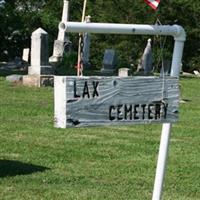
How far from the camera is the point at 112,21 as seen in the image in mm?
41500

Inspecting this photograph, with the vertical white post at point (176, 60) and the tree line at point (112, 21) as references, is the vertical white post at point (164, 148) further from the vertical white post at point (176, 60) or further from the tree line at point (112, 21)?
the tree line at point (112, 21)

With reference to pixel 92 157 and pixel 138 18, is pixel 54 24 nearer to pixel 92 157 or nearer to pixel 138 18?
pixel 138 18

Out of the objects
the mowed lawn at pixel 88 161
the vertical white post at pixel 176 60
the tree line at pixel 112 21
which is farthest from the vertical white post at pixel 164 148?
the tree line at pixel 112 21

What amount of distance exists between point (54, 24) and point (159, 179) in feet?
133

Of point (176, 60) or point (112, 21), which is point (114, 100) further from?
point (112, 21)

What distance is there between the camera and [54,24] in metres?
44.6

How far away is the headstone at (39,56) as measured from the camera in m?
A: 19.0

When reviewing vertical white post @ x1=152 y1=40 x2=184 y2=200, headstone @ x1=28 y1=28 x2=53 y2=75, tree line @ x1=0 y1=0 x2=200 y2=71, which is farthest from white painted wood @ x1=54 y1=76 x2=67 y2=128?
tree line @ x1=0 y1=0 x2=200 y2=71

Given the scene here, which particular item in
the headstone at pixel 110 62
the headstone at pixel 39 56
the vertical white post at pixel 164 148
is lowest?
the headstone at pixel 110 62

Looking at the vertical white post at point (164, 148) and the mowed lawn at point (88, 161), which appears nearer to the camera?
the vertical white post at point (164, 148)

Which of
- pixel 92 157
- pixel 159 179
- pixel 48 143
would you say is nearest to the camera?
pixel 159 179

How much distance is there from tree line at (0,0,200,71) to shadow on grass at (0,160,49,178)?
30.3 m

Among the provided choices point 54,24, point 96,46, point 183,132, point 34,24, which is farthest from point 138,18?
point 183,132

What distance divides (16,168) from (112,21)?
34.8m
